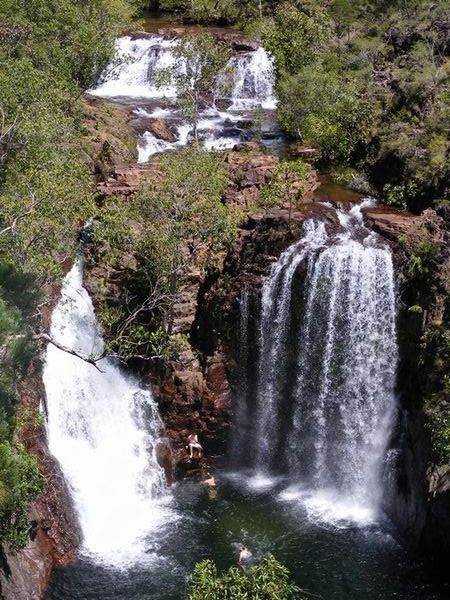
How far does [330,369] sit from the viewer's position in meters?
31.0

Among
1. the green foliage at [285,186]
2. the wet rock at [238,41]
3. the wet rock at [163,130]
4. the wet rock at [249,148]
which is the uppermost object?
the wet rock at [238,41]

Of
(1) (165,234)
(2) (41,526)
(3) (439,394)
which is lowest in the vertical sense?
(2) (41,526)

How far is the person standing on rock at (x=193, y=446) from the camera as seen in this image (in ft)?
105

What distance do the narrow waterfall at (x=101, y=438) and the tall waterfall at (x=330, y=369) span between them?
5.62 meters

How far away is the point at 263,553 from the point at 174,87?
38.2 m

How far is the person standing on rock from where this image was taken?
3216 centimetres

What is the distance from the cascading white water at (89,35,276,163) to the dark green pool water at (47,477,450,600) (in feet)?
88.2

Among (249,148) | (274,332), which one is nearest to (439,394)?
(274,332)

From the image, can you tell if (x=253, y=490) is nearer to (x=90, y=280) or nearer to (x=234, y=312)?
(x=234, y=312)

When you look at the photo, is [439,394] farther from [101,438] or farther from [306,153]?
→ [306,153]

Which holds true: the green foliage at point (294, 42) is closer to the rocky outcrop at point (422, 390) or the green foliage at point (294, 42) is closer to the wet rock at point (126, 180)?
the wet rock at point (126, 180)

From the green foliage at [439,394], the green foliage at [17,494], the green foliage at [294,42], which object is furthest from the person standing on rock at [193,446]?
the green foliage at [294,42]

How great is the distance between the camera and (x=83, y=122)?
43.7 m

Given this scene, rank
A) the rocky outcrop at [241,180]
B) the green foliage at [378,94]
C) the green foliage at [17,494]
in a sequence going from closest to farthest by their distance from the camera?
the green foliage at [17,494], the rocky outcrop at [241,180], the green foliage at [378,94]
